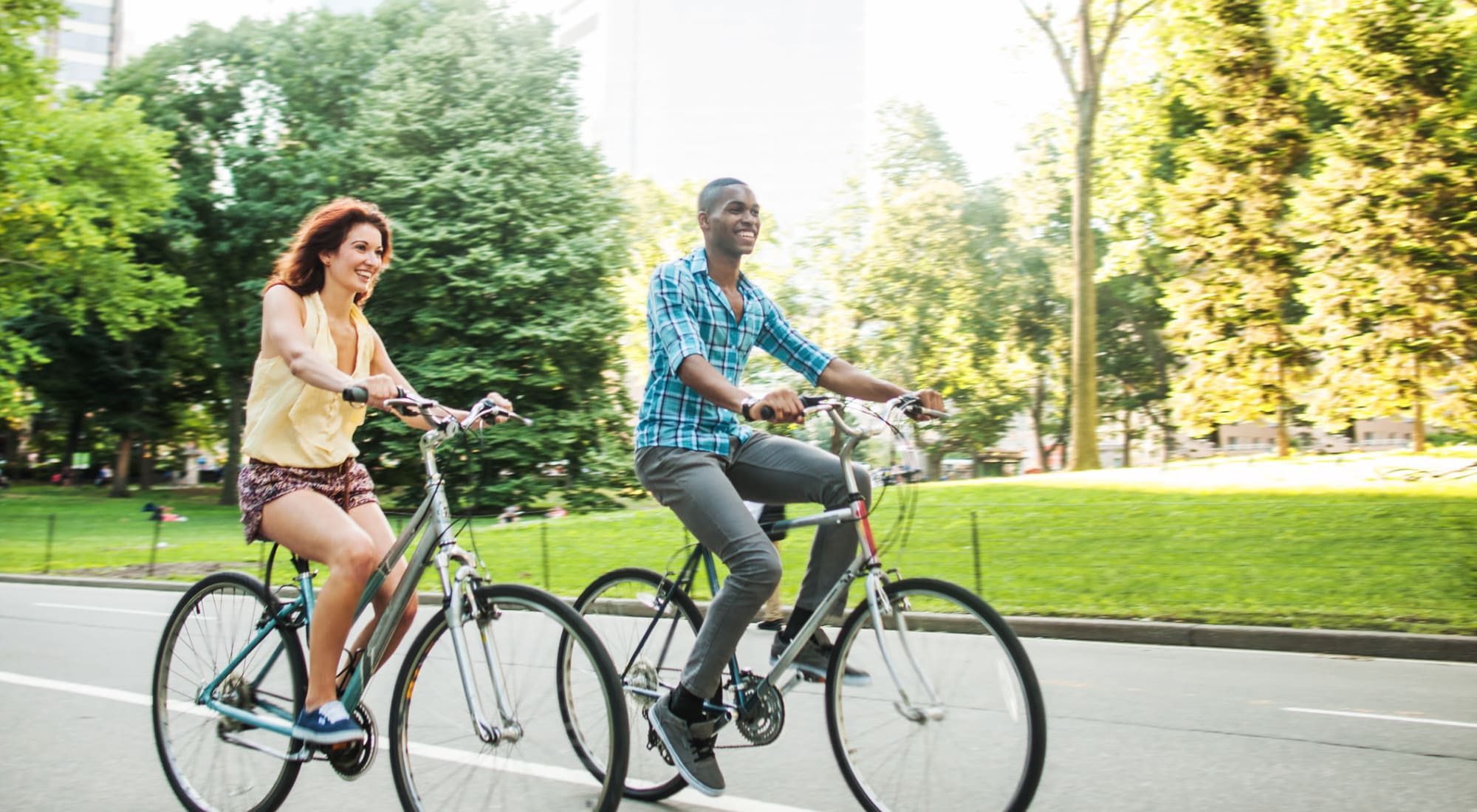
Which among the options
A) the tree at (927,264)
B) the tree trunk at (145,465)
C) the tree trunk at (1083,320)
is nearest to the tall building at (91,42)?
the tree trunk at (145,465)

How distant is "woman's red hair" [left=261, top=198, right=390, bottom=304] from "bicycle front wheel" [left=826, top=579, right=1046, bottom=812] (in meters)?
1.94

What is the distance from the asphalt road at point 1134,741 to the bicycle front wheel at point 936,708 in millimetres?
279

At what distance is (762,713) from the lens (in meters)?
3.95

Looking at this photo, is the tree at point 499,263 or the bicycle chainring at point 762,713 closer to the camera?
the bicycle chainring at point 762,713

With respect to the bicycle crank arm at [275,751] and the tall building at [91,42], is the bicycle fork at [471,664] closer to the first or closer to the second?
the bicycle crank arm at [275,751]

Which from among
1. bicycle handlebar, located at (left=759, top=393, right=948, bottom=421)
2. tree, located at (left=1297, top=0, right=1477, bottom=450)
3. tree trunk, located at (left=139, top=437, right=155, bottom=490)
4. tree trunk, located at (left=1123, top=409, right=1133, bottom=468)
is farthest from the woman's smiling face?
tree trunk, located at (left=139, top=437, right=155, bottom=490)

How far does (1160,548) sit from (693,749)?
990 centimetres

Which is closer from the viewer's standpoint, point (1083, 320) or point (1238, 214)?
point (1083, 320)

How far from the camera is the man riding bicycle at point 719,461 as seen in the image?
3891 millimetres

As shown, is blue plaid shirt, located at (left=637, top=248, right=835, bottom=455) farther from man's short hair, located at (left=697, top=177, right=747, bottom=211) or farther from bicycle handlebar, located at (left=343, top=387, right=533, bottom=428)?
bicycle handlebar, located at (left=343, top=387, right=533, bottom=428)

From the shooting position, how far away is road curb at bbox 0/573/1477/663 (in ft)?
26.3

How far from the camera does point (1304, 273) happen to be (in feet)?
88.9

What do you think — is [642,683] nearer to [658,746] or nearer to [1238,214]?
[658,746]

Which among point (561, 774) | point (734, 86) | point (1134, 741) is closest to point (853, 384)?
point (561, 774)
